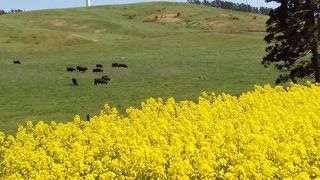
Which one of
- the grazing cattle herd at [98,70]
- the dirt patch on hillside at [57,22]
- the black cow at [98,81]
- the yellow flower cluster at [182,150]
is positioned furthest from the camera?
the dirt patch on hillside at [57,22]

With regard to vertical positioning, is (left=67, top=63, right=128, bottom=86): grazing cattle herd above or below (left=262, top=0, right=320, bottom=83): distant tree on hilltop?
below

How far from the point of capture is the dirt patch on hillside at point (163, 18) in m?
130

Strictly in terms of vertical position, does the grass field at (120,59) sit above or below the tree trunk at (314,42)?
below

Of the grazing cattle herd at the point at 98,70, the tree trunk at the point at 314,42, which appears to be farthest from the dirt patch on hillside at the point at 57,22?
the tree trunk at the point at 314,42

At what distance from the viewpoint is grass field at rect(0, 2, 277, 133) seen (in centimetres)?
4216

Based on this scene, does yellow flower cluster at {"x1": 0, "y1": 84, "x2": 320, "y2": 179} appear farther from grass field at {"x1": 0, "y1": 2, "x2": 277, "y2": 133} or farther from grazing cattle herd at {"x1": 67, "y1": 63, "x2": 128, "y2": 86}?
grazing cattle herd at {"x1": 67, "y1": 63, "x2": 128, "y2": 86}

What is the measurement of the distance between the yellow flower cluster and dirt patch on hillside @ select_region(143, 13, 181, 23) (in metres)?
106

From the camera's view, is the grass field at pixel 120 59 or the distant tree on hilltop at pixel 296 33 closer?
the distant tree on hilltop at pixel 296 33

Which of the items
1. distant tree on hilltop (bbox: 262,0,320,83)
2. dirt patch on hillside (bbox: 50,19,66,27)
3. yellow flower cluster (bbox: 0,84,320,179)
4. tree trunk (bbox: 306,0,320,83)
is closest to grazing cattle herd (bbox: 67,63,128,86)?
distant tree on hilltop (bbox: 262,0,320,83)

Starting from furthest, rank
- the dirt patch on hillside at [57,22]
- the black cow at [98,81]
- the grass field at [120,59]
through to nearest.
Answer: the dirt patch on hillside at [57,22]
the black cow at [98,81]
the grass field at [120,59]

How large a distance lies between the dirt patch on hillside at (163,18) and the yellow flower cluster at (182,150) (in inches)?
4166

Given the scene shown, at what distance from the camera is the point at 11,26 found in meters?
105

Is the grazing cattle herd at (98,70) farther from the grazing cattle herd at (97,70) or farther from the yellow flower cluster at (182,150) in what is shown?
the yellow flower cluster at (182,150)

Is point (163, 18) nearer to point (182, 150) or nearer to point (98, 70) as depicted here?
point (98, 70)
